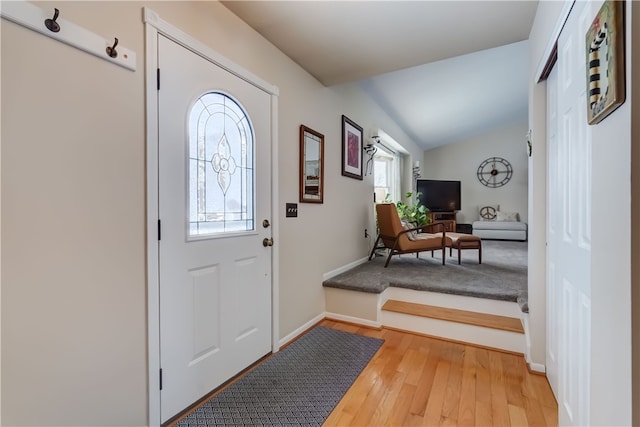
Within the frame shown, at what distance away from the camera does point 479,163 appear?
→ 7602 mm

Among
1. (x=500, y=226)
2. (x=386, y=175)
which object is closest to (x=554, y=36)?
(x=386, y=175)

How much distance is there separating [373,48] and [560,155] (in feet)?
4.59

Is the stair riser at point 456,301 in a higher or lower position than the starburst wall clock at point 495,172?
lower

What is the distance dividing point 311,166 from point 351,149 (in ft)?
3.34

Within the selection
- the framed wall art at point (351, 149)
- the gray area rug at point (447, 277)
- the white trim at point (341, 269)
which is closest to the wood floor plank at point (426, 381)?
the gray area rug at point (447, 277)

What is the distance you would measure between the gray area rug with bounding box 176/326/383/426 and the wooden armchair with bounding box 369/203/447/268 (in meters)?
1.38

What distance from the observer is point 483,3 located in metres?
1.70

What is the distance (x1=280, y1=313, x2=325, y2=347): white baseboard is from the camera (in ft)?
7.55

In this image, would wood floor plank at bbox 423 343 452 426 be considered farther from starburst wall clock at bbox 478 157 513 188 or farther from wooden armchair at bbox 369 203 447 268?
starburst wall clock at bbox 478 157 513 188

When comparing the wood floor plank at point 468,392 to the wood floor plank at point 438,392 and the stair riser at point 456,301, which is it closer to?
the wood floor plank at point 438,392

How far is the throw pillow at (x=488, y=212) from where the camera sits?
24.0 feet

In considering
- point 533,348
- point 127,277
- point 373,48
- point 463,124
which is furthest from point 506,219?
point 127,277

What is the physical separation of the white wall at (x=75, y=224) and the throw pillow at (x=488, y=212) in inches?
297

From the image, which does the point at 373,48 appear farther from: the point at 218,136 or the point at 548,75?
the point at 218,136
